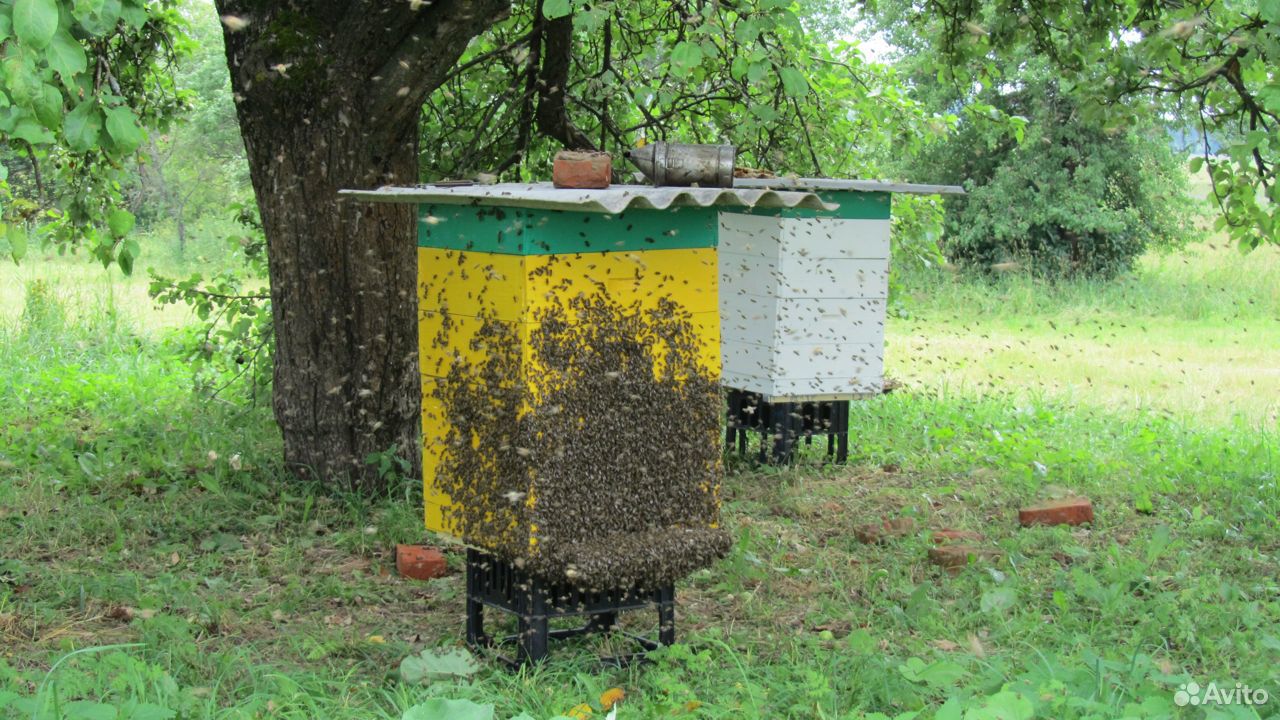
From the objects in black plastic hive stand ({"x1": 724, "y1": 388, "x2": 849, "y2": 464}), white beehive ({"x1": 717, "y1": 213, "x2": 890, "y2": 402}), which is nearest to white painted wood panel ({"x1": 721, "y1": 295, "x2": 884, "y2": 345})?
white beehive ({"x1": 717, "y1": 213, "x2": 890, "y2": 402})

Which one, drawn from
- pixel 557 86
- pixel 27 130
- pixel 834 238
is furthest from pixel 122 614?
pixel 834 238

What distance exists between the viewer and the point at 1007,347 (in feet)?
35.9

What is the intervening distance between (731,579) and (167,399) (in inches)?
168

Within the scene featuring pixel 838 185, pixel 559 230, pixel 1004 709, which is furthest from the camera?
pixel 838 185

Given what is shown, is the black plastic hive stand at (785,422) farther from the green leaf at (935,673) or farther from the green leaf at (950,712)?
the green leaf at (950,712)

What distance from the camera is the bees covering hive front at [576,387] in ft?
10.8

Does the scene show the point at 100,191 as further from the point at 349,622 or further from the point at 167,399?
the point at 349,622

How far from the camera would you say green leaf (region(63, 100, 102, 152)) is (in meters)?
3.24

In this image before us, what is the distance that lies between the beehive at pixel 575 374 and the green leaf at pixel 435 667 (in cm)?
31

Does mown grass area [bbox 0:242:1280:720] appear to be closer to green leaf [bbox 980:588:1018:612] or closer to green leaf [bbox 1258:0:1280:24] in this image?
green leaf [bbox 980:588:1018:612]

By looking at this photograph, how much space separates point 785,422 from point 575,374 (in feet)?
10.7

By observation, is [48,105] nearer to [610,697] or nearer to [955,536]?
[610,697]

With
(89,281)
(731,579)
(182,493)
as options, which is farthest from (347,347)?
(89,281)

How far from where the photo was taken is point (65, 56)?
2.69 metres
